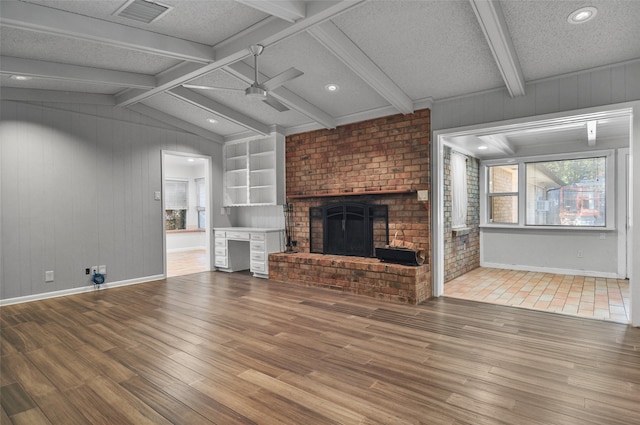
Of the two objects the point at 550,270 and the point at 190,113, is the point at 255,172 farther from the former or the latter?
the point at 550,270

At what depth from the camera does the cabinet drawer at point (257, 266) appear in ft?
19.8

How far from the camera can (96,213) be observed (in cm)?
526

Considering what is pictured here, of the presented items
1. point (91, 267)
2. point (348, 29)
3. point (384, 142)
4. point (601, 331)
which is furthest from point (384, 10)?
point (91, 267)

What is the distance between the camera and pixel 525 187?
6766 millimetres

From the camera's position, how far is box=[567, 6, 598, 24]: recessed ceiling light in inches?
110

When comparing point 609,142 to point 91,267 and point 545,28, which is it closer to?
point 545,28

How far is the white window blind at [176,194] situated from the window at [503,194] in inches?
322

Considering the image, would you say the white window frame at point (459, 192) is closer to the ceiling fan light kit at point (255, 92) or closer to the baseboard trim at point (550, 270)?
the baseboard trim at point (550, 270)

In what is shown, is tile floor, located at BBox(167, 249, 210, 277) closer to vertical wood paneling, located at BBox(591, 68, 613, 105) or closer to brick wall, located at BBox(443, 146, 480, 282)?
brick wall, located at BBox(443, 146, 480, 282)

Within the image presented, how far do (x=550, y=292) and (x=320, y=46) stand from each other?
4464 mm

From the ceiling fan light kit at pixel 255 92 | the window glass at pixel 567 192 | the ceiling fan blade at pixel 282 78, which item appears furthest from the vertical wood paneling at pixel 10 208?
the window glass at pixel 567 192

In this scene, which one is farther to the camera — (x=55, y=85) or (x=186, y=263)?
(x=186, y=263)

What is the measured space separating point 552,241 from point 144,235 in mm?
7151

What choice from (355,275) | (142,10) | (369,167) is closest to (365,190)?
(369,167)
